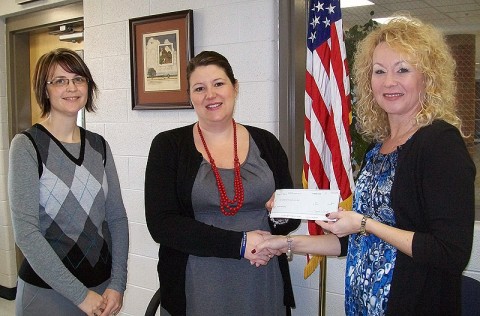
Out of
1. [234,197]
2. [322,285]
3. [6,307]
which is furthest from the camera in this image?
[6,307]

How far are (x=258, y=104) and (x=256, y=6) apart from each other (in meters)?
0.54

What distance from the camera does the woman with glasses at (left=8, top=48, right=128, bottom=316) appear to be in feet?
5.25

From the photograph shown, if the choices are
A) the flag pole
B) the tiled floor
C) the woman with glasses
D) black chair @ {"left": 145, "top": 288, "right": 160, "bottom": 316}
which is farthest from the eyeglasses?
the tiled floor

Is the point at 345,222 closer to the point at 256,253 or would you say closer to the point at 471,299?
the point at 256,253

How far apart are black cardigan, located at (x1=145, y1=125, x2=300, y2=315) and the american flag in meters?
0.57

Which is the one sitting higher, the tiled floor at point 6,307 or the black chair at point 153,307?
the black chair at point 153,307

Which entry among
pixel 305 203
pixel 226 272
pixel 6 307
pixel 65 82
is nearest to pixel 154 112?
pixel 65 82

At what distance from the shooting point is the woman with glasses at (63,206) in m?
1.60

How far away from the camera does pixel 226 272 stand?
1.61 m

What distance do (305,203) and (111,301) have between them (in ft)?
2.87

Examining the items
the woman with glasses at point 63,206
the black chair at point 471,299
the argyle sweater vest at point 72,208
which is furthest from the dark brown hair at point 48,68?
the black chair at point 471,299

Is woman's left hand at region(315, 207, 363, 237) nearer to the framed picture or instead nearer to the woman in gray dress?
the woman in gray dress

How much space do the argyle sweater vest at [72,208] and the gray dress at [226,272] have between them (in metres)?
0.40

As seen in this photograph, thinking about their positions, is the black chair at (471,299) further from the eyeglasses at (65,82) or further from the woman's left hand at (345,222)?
the eyeglasses at (65,82)
